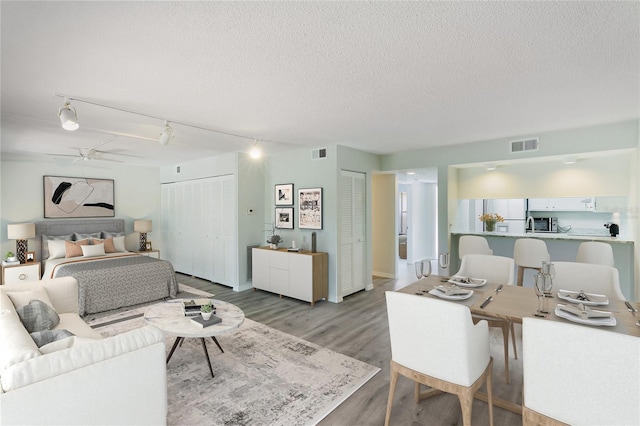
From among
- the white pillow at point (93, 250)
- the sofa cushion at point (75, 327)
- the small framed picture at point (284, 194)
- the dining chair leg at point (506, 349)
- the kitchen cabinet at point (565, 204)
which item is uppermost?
A: the small framed picture at point (284, 194)

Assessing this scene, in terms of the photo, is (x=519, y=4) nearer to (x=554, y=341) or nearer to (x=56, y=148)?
(x=554, y=341)

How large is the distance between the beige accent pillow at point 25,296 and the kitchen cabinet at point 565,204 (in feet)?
A: 23.2

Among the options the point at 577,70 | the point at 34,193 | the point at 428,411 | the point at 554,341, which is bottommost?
the point at 428,411

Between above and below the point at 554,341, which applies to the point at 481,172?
above

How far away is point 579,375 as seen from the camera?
135 cm

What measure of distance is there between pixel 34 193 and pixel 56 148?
1.33 m

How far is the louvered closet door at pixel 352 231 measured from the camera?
198 inches

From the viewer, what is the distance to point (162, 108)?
313cm

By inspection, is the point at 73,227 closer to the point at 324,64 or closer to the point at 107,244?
the point at 107,244

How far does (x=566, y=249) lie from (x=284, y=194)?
4.42 m

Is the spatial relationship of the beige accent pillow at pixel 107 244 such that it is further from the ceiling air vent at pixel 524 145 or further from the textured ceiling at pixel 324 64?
the ceiling air vent at pixel 524 145

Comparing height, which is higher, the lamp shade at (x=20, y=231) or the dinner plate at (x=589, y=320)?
the lamp shade at (x=20, y=231)

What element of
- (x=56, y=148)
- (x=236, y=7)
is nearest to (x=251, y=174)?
(x=56, y=148)

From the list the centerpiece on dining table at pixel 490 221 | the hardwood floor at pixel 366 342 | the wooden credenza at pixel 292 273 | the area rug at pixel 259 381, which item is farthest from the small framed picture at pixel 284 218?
the centerpiece on dining table at pixel 490 221
